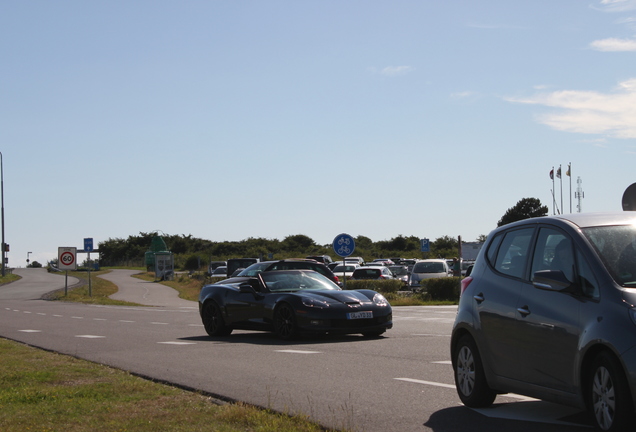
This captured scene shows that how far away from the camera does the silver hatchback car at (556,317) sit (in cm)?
552

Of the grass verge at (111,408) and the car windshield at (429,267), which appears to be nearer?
the grass verge at (111,408)

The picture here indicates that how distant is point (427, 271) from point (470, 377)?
31143 mm

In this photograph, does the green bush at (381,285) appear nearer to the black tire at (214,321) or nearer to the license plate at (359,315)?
the black tire at (214,321)

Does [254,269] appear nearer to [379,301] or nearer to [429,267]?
[379,301]

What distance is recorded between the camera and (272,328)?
15391mm

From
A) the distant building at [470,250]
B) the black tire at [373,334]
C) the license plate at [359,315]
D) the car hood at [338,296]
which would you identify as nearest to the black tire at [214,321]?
the car hood at [338,296]

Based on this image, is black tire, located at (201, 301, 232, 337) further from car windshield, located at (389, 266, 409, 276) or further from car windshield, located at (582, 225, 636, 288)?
car windshield, located at (389, 266, 409, 276)

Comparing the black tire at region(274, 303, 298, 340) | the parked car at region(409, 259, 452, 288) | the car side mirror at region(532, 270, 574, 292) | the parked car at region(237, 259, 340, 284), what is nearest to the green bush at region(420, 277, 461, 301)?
the parked car at region(409, 259, 452, 288)

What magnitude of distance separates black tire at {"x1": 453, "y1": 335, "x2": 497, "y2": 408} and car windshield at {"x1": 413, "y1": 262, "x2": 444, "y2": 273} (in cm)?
3084

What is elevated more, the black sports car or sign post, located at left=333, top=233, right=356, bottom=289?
sign post, located at left=333, top=233, right=356, bottom=289

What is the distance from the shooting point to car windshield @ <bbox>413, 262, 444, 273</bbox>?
38.4 meters

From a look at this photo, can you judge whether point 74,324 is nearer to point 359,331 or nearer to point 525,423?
point 359,331

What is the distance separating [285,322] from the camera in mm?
14992

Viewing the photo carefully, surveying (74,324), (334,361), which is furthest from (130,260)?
(334,361)
